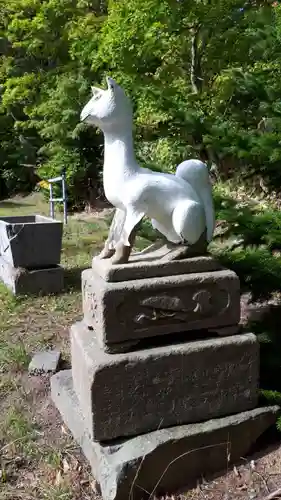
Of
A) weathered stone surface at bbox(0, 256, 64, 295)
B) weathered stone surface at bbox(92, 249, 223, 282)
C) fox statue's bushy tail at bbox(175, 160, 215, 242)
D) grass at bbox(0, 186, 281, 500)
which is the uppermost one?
fox statue's bushy tail at bbox(175, 160, 215, 242)

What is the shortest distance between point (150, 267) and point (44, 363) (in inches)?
55.2

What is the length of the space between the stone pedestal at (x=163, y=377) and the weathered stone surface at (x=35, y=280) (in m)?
2.42

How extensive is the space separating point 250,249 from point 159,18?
5.76 m

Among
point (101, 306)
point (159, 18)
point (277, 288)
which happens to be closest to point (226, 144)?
point (277, 288)

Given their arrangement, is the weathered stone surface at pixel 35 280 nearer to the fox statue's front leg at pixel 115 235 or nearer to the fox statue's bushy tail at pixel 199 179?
the fox statue's front leg at pixel 115 235

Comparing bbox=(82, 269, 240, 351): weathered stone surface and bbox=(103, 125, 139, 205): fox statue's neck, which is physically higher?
bbox=(103, 125, 139, 205): fox statue's neck

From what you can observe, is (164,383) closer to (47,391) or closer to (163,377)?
(163,377)

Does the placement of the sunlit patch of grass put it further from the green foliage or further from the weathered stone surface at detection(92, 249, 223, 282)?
the green foliage

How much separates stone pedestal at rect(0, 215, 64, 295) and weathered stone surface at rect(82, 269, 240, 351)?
2.49m

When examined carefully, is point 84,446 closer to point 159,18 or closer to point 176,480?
point 176,480

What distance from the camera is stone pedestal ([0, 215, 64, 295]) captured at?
479cm

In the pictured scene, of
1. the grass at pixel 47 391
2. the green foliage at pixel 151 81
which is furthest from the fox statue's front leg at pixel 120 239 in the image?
the green foliage at pixel 151 81

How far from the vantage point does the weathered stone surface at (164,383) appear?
2197mm

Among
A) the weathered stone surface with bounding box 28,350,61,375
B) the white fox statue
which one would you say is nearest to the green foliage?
the white fox statue
